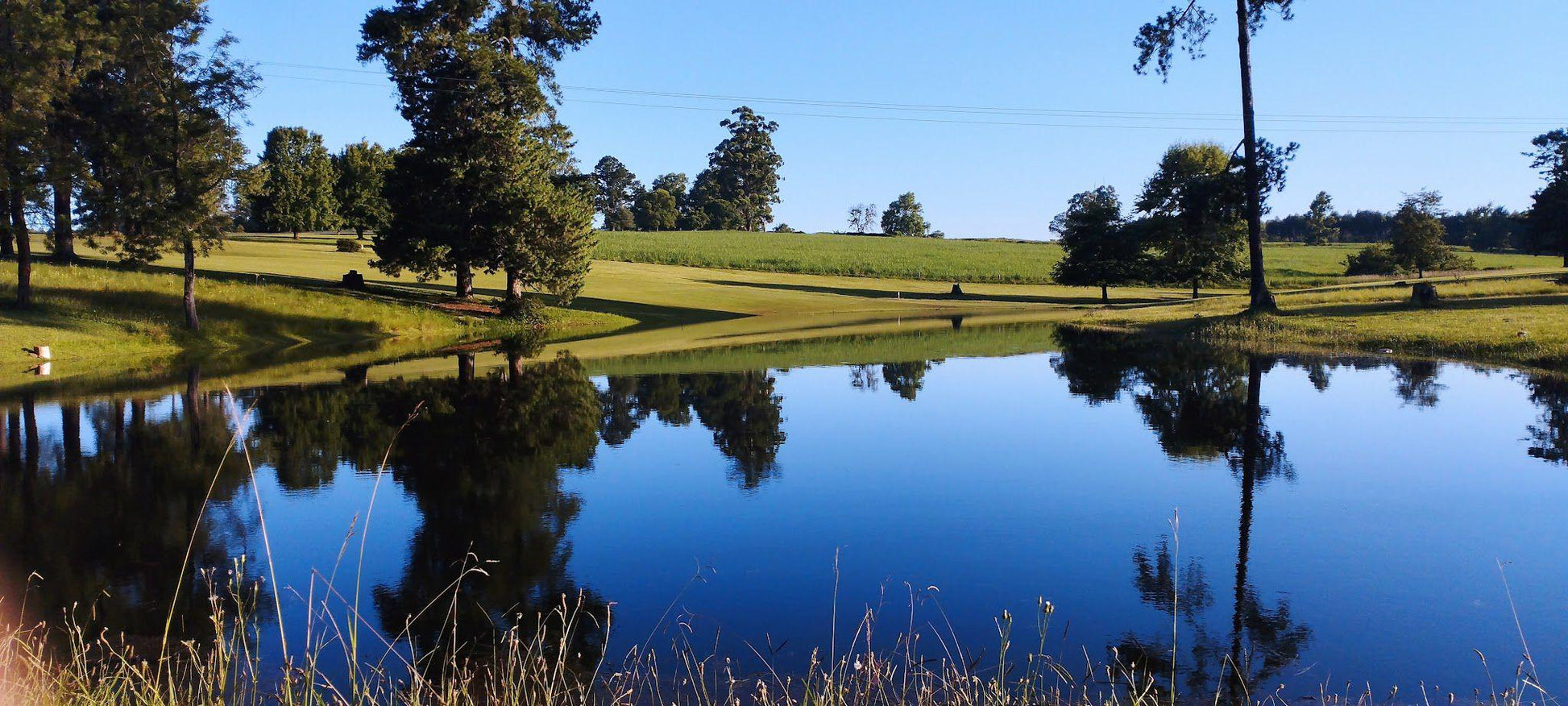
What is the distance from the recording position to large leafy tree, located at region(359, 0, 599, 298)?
37875 mm

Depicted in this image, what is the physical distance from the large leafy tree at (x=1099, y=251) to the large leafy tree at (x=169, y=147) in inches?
1652

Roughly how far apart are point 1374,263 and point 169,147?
68259 millimetres

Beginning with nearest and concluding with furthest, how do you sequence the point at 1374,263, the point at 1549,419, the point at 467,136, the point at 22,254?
1. the point at 1549,419
2. the point at 22,254
3. the point at 467,136
4. the point at 1374,263

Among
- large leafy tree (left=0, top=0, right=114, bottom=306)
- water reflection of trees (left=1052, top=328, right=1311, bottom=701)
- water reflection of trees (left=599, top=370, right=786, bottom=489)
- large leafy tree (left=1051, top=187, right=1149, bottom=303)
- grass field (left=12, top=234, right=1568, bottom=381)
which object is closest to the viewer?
water reflection of trees (left=1052, top=328, right=1311, bottom=701)

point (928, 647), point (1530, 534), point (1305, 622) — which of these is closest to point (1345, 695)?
point (1305, 622)

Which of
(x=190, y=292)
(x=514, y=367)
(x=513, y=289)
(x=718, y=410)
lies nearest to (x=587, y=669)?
(x=718, y=410)

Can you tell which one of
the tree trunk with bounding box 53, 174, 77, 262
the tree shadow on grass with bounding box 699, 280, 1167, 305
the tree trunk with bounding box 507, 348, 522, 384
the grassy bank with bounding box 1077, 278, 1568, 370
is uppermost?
the tree trunk with bounding box 53, 174, 77, 262

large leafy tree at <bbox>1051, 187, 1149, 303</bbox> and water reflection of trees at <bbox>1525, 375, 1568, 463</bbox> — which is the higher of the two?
large leafy tree at <bbox>1051, 187, 1149, 303</bbox>

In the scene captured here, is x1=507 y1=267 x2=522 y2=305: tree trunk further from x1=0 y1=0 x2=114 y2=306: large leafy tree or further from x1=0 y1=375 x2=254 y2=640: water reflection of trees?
x1=0 y1=375 x2=254 y2=640: water reflection of trees

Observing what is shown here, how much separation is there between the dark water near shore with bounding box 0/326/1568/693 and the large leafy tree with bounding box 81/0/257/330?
47.7ft

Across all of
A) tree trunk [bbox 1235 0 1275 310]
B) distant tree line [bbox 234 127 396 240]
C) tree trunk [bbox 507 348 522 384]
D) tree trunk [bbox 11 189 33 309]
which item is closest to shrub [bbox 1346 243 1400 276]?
tree trunk [bbox 1235 0 1275 310]

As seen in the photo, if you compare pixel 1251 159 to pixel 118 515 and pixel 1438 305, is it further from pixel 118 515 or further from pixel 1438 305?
pixel 118 515

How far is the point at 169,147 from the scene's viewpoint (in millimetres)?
31547

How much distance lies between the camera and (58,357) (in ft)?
90.3
